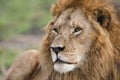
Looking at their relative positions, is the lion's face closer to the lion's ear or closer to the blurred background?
the lion's ear

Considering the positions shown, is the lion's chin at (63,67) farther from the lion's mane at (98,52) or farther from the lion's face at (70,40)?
the lion's mane at (98,52)

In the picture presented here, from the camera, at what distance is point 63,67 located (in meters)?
7.42

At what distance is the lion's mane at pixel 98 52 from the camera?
25.0 ft

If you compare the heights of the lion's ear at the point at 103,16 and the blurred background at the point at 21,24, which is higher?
the lion's ear at the point at 103,16

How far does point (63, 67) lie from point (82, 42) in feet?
1.12

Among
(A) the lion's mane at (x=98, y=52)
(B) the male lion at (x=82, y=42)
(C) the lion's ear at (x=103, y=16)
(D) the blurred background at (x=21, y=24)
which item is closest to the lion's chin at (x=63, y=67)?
(B) the male lion at (x=82, y=42)

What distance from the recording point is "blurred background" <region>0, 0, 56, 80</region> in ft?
46.8

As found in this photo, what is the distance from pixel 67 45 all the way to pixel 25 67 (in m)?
1.27

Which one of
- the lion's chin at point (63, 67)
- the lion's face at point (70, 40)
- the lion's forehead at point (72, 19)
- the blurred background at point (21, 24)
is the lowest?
the blurred background at point (21, 24)

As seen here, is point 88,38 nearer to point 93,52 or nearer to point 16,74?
point 93,52

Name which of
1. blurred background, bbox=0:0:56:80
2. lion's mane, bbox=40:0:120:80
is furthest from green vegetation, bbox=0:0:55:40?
lion's mane, bbox=40:0:120:80

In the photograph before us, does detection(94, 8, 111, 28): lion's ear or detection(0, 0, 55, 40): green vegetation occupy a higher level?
detection(94, 8, 111, 28): lion's ear

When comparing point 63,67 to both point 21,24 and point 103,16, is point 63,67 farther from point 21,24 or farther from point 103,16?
point 21,24

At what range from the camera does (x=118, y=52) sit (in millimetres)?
7719
